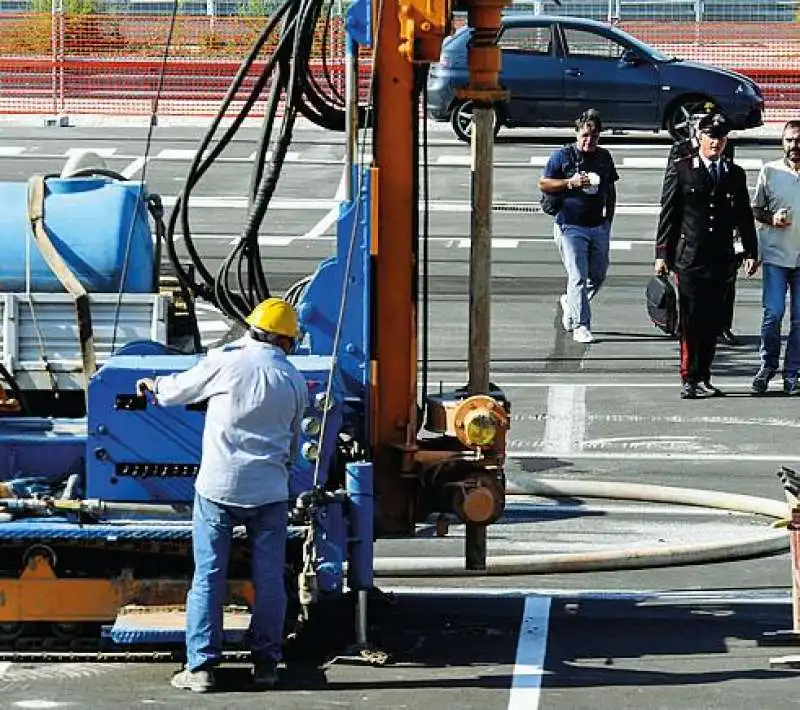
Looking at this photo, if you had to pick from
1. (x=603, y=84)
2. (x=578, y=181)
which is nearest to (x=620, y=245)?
(x=578, y=181)

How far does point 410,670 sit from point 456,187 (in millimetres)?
16413

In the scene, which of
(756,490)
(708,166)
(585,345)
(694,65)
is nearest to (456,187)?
(694,65)

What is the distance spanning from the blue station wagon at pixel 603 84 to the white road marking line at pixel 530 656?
1815cm

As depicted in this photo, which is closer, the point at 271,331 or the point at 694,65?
the point at 271,331

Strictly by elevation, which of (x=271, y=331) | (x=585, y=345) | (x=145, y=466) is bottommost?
(x=585, y=345)

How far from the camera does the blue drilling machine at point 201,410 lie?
8.84 meters

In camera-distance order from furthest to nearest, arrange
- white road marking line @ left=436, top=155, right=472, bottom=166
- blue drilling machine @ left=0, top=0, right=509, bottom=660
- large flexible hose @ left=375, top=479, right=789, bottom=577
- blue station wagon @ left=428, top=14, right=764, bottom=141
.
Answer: blue station wagon @ left=428, top=14, right=764, bottom=141 < white road marking line @ left=436, top=155, right=472, bottom=166 < large flexible hose @ left=375, top=479, right=789, bottom=577 < blue drilling machine @ left=0, top=0, right=509, bottom=660

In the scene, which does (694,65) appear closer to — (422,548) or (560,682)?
(422,548)

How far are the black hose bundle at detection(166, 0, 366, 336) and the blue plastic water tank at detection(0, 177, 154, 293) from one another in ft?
0.72

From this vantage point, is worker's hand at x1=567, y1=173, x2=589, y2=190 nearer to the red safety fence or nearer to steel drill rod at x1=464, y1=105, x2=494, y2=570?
steel drill rod at x1=464, y1=105, x2=494, y2=570

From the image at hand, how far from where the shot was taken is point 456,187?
81.5 ft

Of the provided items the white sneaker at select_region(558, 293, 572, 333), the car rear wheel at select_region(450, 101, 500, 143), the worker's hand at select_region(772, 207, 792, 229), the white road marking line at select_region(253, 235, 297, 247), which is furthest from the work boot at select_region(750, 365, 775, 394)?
the car rear wheel at select_region(450, 101, 500, 143)

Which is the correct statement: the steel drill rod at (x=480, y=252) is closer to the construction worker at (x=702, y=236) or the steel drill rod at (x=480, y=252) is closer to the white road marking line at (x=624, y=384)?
the construction worker at (x=702, y=236)

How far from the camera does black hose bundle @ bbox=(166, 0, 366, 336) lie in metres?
9.27
